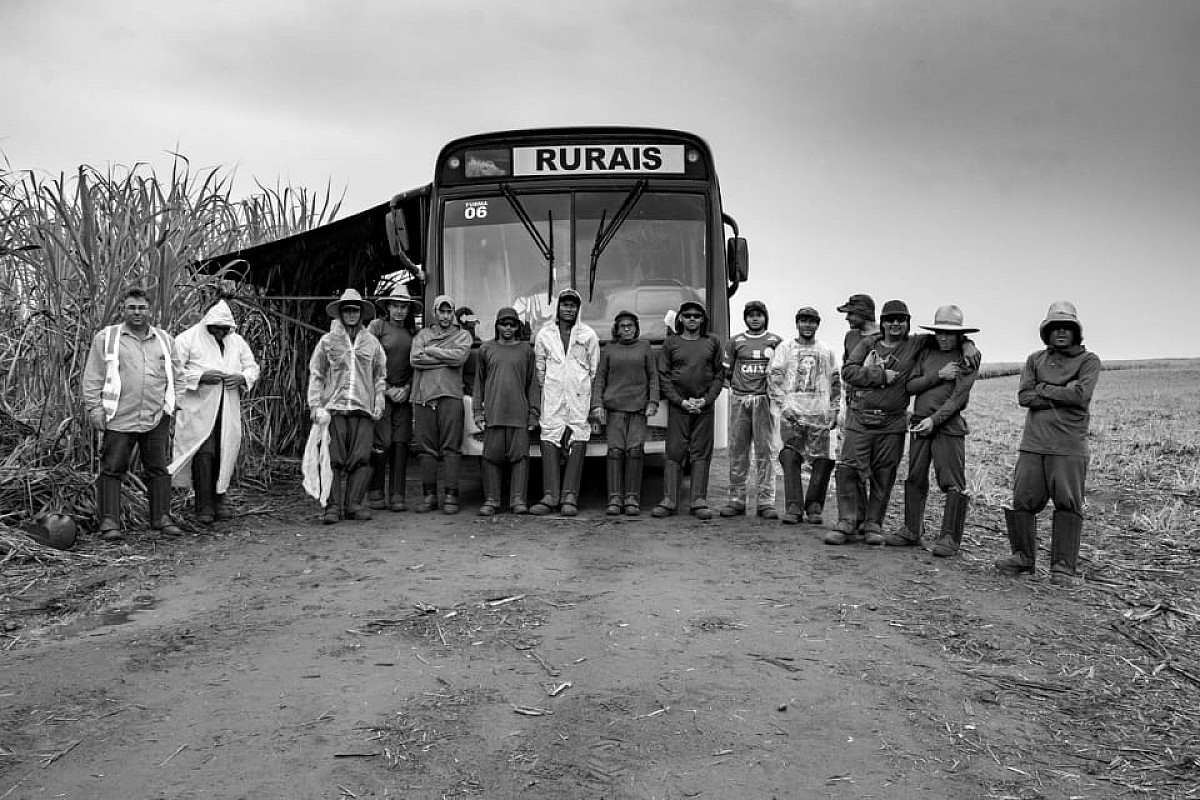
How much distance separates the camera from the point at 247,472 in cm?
962

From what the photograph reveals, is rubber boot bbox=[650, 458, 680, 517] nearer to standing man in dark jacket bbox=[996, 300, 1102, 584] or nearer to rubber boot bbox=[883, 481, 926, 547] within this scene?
rubber boot bbox=[883, 481, 926, 547]

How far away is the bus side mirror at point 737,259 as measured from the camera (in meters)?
8.54

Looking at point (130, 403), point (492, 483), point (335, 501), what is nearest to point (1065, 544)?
point (492, 483)

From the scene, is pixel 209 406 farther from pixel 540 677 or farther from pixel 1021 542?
pixel 1021 542

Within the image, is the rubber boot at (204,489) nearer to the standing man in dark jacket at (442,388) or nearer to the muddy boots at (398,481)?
the muddy boots at (398,481)

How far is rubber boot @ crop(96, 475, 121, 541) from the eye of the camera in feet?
22.8

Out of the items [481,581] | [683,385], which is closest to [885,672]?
[481,581]

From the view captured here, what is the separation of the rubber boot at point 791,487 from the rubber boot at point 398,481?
10.1ft

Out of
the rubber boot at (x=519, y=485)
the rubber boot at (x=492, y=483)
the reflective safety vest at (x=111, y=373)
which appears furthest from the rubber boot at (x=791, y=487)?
the reflective safety vest at (x=111, y=373)

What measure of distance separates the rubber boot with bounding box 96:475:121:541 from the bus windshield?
2.96 m

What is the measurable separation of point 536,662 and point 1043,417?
348cm

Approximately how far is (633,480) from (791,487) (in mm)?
1241

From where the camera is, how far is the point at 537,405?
8.03 meters

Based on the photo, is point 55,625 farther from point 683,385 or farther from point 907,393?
point 907,393
